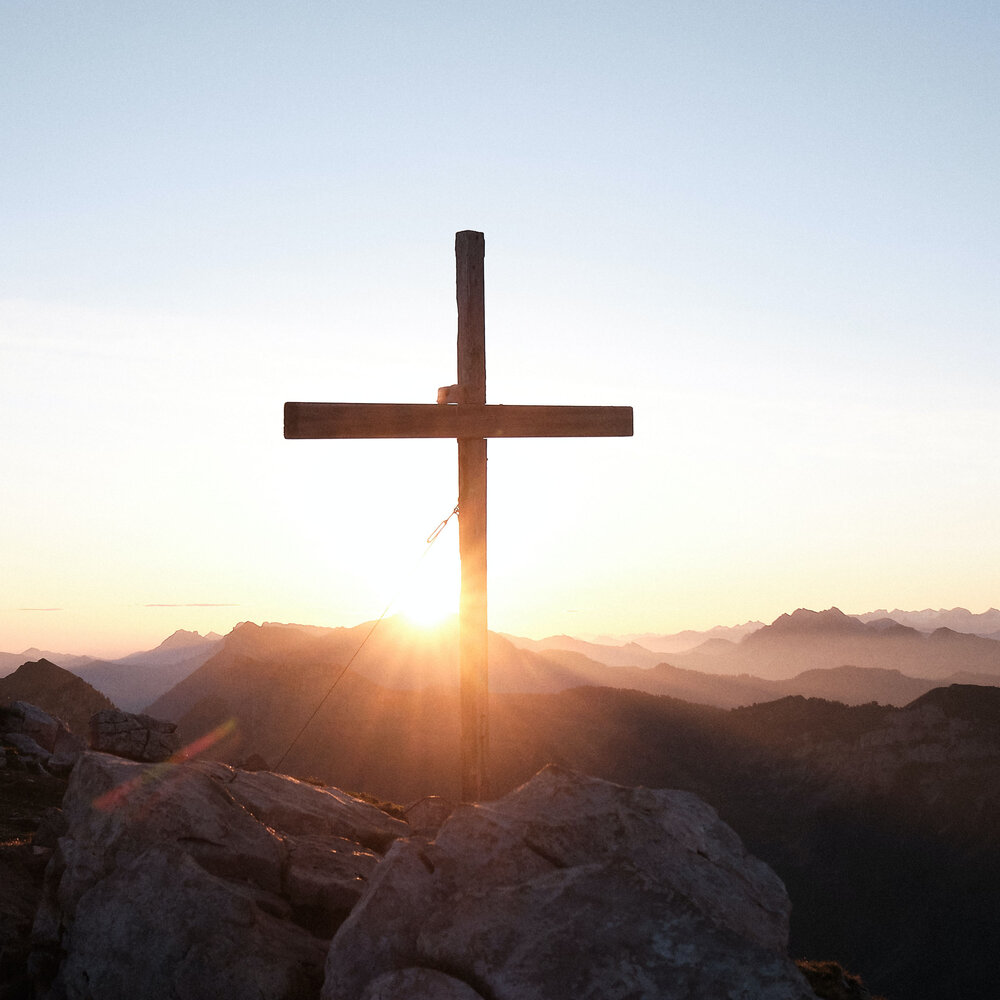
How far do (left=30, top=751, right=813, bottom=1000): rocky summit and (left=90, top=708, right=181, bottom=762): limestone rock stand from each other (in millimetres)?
10502

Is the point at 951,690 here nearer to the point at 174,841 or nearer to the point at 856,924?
the point at 856,924

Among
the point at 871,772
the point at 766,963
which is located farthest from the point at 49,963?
the point at 871,772

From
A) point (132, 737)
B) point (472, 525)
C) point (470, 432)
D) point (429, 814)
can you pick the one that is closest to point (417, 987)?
point (429, 814)

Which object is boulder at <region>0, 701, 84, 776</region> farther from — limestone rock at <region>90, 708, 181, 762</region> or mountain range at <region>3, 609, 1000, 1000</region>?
mountain range at <region>3, 609, 1000, 1000</region>

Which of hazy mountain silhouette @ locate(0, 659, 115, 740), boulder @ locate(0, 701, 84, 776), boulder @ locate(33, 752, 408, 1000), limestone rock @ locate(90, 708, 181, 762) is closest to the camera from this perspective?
boulder @ locate(33, 752, 408, 1000)

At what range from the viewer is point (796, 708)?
293ft

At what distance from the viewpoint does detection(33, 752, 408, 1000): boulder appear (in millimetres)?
8320

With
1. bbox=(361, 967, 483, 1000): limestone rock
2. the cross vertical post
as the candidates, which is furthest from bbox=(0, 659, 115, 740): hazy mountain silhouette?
bbox=(361, 967, 483, 1000): limestone rock

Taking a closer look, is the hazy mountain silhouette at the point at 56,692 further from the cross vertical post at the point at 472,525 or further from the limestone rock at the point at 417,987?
the limestone rock at the point at 417,987

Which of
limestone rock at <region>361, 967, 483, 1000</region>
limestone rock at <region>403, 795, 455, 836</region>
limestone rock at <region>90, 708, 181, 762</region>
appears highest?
limestone rock at <region>361, 967, 483, 1000</region>

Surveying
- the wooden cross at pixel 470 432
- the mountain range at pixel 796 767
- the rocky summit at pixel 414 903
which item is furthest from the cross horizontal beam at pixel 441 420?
the mountain range at pixel 796 767

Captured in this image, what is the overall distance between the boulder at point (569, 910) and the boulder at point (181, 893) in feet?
3.94

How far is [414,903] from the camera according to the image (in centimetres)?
807

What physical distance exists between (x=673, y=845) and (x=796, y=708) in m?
86.5
